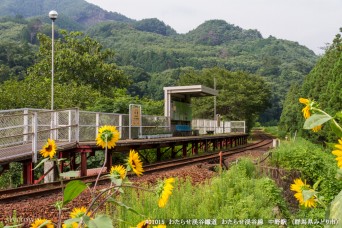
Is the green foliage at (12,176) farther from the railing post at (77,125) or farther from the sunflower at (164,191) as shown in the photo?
the sunflower at (164,191)

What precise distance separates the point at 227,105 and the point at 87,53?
15380 millimetres

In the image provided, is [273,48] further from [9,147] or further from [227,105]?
[9,147]

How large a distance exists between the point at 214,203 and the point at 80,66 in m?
34.7

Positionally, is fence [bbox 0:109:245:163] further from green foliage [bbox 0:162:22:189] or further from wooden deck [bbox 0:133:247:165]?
green foliage [bbox 0:162:22:189]

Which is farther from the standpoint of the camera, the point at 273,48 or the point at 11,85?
the point at 273,48

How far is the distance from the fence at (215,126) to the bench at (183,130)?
9.36 ft

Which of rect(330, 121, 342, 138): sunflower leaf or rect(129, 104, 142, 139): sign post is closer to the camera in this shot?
rect(330, 121, 342, 138): sunflower leaf

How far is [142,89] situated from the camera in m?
79.7

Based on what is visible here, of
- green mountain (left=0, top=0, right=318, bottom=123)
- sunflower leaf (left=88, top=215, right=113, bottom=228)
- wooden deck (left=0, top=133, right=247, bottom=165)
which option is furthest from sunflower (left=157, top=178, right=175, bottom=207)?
green mountain (left=0, top=0, right=318, bottom=123)

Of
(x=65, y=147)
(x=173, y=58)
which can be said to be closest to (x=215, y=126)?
(x=65, y=147)

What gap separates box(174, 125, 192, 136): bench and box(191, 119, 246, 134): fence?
112 inches

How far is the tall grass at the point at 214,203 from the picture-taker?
191 inches

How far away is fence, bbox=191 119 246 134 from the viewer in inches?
1093

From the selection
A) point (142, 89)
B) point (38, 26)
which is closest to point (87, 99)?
point (142, 89)
